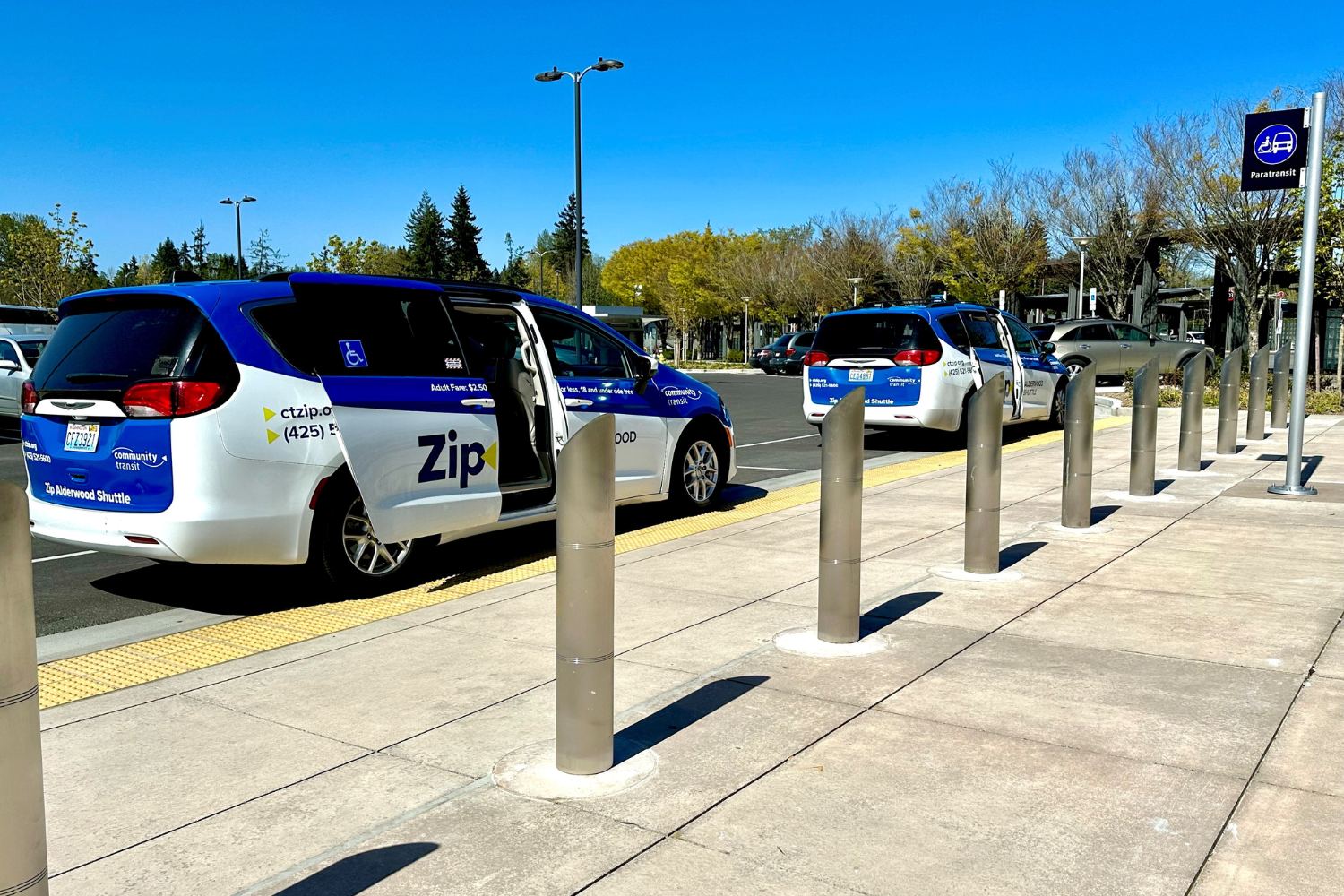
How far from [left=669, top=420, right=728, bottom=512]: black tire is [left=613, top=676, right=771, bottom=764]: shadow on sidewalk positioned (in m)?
4.14

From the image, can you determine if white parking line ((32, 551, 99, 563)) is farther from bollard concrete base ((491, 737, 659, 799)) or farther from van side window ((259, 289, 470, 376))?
bollard concrete base ((491, 737, 659, 799))

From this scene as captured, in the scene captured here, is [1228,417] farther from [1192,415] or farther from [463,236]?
[463,236]

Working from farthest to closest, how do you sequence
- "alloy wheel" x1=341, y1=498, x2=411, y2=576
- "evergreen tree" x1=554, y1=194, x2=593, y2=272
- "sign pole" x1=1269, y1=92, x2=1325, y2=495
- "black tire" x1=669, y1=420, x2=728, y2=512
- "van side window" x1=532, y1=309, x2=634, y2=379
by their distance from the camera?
"evergreen tree" x1=554, y1=194, x2=593, y2=272
"black tire" x1=669, y1=420, x2=728, y2=512
"sign pole" x1=1269, y1=92, x2=1325, y2=495
"van side window" x1=532, y1=309, x2=634, y2=379
"alloy wheel" x1=341, y1=498, x2=411, y2=576

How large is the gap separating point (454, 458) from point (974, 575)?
124 inches

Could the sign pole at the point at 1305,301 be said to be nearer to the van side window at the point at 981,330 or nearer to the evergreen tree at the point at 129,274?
the van side window at the point at 981,330

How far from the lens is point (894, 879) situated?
291cm

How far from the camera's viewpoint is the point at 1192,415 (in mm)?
10492

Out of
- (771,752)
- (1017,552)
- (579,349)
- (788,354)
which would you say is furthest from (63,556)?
(788,354)

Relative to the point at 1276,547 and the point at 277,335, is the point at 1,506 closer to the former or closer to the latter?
the point at 277,335

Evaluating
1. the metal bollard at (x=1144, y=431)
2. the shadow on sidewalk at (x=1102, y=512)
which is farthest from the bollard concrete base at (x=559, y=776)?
the metal bollard at (x=1144, y=431)

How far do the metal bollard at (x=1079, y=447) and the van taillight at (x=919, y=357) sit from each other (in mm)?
4973

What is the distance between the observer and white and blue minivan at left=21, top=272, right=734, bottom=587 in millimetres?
5410

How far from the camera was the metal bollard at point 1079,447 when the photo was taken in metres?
7.46

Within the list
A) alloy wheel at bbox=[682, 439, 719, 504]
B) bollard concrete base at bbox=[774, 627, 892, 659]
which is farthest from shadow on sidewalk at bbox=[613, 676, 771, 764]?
alloy wheel at bbox=[682, 439, 719, 504]
